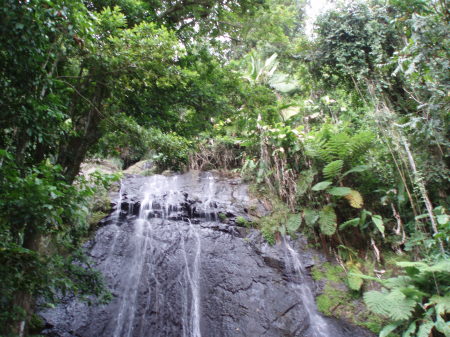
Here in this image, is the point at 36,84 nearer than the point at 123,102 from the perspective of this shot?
Yes

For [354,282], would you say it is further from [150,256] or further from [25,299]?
[25,299]

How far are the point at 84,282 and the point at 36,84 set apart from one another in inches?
85.2

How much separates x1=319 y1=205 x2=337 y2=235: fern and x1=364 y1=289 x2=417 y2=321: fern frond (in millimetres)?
1621

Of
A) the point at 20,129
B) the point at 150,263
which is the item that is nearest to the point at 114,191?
the point at 150,263

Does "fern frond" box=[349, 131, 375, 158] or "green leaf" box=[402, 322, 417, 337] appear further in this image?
"fern frond" box=[349, 131, 375, 158]

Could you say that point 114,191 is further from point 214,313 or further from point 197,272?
point 214,313

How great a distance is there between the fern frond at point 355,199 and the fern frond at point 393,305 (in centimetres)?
187

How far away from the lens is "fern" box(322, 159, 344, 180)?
610 cm

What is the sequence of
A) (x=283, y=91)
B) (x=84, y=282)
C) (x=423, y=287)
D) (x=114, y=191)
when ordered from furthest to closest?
1. (x=283, y=91)
2. (x=114, y=191)
3. (x=423, y=287)
4. (x=84, y=282)

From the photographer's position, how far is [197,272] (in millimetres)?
6016

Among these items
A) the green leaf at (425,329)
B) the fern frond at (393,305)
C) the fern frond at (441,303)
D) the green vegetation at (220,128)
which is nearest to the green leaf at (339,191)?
the green vegetation at (220,128)

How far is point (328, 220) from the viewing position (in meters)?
5.99

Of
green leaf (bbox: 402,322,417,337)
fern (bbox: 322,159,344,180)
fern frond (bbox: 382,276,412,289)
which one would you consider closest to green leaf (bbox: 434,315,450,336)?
green leaf (bbox: 402,322,417,337)

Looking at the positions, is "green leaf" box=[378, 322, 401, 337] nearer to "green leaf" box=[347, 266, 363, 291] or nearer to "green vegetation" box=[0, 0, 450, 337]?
"green vegetation" box=[0, 0, 450, 337]
